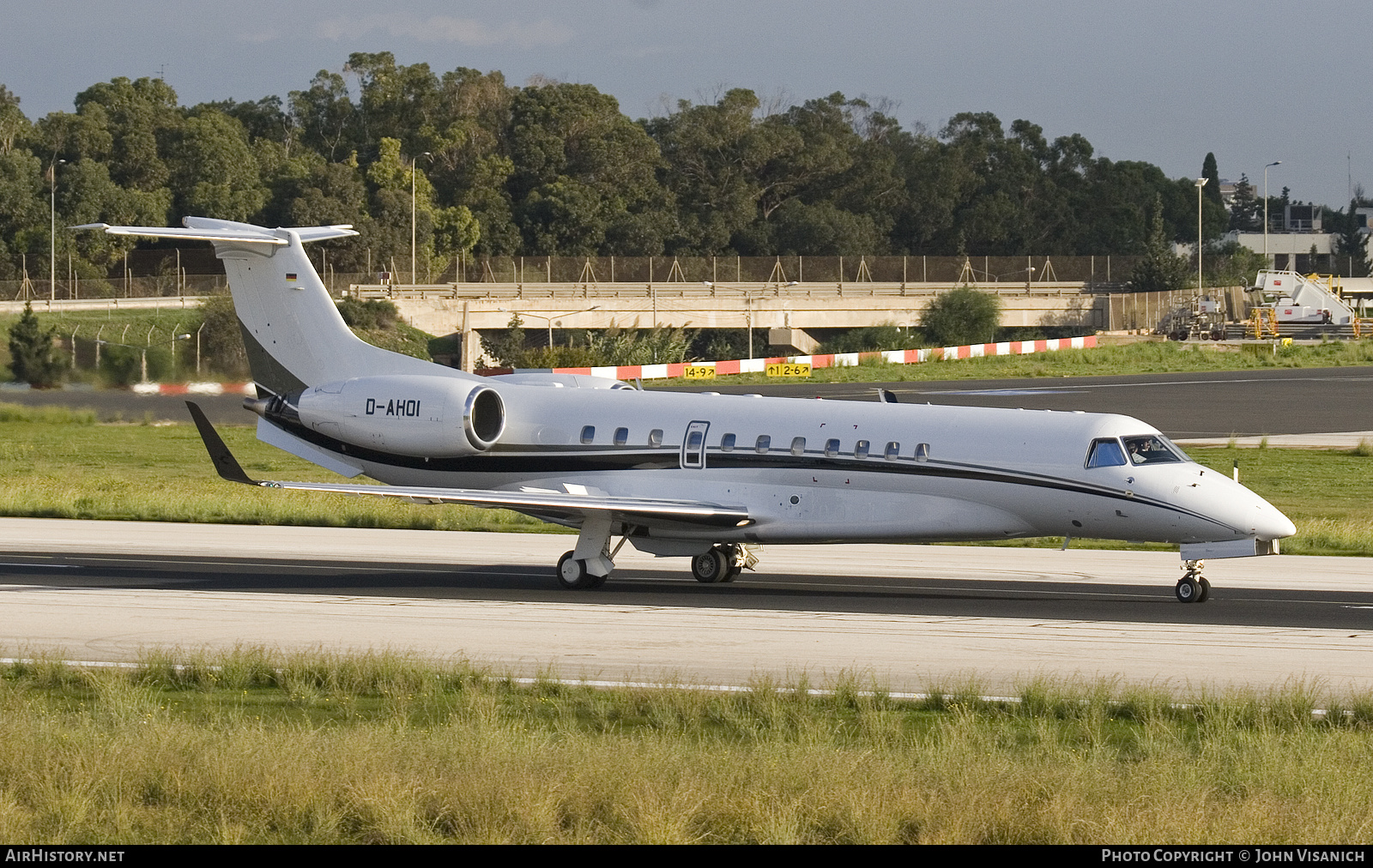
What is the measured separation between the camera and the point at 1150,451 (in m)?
22.3

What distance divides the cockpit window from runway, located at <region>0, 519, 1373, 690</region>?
193cm

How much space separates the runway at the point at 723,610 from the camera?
17984 millimetres

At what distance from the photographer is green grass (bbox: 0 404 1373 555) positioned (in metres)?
33.8

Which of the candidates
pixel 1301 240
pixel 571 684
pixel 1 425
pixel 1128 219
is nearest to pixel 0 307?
pixel 1 425

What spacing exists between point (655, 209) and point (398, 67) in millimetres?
29524

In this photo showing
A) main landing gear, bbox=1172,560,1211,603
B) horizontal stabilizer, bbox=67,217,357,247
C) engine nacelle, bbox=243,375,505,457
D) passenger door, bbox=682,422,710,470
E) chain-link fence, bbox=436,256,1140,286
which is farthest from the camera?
chain-link fence, bbox=436,256,1140,286

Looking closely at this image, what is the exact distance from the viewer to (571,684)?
1642 cm

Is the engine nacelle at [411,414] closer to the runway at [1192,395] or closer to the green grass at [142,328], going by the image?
the runway at [1192,395]

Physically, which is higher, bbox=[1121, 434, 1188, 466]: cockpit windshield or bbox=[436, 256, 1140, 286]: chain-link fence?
bbox=[436, 256, 1140, 286]: chain-link fence

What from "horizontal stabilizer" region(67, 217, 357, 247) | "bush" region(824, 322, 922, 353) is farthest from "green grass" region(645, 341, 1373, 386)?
"horizontal stabilizer" region(67, 217, 357, 247)

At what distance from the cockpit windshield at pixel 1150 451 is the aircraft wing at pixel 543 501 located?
536 centimetres

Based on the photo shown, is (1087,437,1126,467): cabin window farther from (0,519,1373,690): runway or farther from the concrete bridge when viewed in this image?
Result: the concrete bridge

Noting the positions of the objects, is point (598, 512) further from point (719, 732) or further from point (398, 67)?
point (398, 67)

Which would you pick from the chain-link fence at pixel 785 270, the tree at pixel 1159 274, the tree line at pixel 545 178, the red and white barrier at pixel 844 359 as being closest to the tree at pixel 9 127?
the tree line at pixel 545 178
